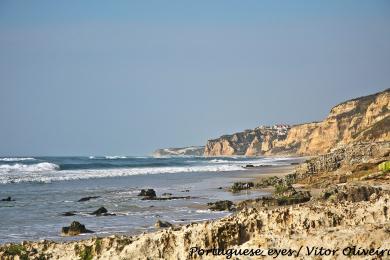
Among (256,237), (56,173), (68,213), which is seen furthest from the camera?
(56,173)

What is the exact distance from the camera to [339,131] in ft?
313

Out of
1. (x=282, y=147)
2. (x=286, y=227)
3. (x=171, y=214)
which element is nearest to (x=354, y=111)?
(x=282, y=147)

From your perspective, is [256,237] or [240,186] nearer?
[256,237]

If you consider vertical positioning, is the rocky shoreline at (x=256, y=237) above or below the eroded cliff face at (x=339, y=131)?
below

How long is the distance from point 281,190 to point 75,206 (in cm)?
963

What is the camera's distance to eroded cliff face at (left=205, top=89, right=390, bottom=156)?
49688 mm

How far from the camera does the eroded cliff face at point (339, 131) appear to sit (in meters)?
49.7

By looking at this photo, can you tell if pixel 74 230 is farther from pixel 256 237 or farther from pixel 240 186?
pixel 240 186

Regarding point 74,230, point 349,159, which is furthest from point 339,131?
point 74,230

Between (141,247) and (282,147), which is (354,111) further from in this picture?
(141,247)

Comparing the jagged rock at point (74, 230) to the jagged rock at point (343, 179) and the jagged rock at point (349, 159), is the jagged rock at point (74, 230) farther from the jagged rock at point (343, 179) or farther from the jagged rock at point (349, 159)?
the jagged rock at point (349, 159)

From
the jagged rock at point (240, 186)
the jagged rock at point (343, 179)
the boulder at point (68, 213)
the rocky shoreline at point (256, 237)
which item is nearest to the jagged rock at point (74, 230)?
the boulder at point (68, 213)

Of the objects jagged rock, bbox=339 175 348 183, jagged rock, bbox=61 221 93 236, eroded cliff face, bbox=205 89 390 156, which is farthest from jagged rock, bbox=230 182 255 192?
jagged rock, bbox=61 221 93 236

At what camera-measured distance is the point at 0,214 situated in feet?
70.2
